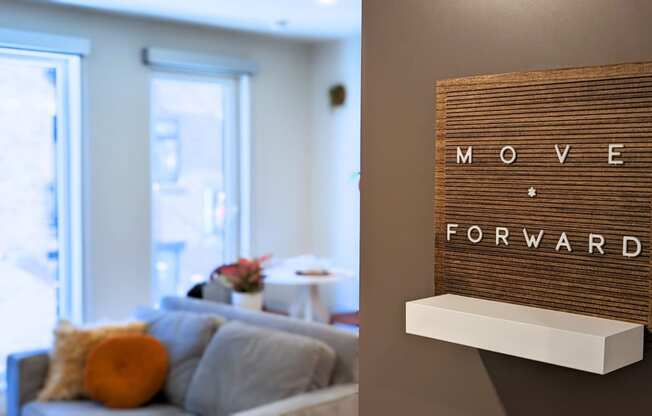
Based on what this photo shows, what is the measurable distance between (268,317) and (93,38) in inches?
103

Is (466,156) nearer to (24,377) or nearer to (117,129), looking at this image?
(24,377)

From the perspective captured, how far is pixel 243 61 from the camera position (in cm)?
575

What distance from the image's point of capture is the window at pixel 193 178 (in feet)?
18.1

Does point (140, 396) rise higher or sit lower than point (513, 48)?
lower

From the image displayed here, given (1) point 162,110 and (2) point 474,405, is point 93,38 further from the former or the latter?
(2) point 474,405

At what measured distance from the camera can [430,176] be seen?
4.41 feet

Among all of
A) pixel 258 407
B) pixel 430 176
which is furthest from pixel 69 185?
pixel 430 176

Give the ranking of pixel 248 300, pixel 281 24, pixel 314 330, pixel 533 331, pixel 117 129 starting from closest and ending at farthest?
pixel 533 331, pixel 314 330, pixel 248 300, pixel 117 129, pixel 281 24

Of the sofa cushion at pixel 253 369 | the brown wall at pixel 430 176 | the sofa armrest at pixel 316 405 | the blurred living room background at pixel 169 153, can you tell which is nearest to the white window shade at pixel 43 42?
the blurred living room background at pixel 169 153

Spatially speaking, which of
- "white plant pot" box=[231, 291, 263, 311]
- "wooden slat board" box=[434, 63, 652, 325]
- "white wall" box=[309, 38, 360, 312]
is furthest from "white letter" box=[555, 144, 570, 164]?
"white wall" box=[309, 38, 360, 312]

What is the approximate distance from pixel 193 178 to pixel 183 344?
2.40m

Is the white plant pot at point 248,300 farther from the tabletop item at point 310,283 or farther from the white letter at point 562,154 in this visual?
the white letter at point 562,154

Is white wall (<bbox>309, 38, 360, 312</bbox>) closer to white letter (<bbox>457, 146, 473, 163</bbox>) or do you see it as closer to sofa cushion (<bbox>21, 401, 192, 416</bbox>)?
sofa cushion (<bbox>21, 401, 192, 416</bbox>)

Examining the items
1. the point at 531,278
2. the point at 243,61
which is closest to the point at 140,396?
the point at 531,278
